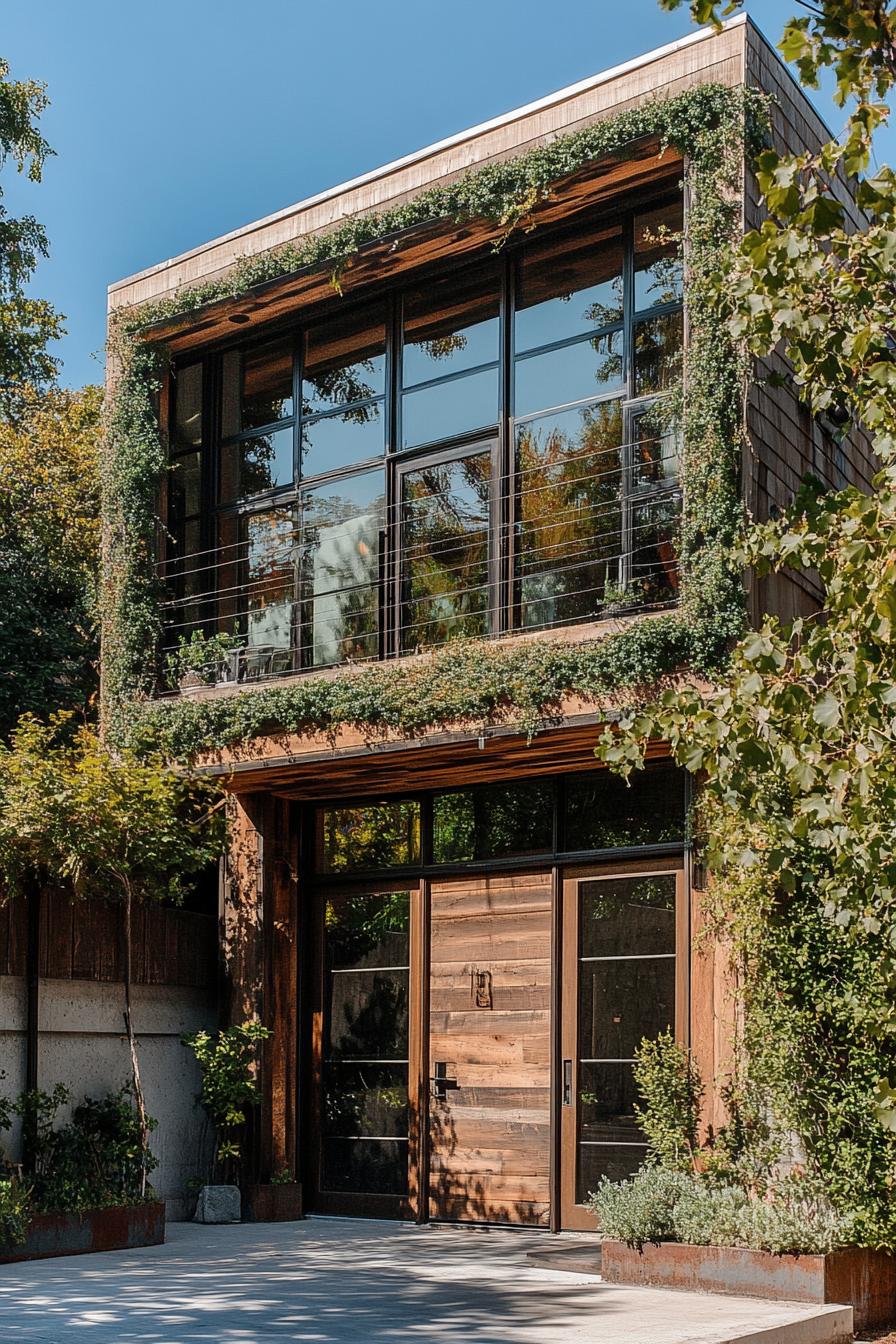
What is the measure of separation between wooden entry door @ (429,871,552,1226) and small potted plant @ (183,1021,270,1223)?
135 centimetres

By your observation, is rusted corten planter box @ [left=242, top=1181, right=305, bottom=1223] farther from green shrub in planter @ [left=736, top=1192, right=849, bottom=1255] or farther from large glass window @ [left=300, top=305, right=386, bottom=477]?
large glass window @ [left=300, top=305, right=386, bottom=477]

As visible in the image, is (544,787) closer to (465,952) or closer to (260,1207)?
(465,952)

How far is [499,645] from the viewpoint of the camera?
10383 millimetres

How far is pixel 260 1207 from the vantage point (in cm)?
1143

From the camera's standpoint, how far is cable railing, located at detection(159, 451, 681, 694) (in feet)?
33.9

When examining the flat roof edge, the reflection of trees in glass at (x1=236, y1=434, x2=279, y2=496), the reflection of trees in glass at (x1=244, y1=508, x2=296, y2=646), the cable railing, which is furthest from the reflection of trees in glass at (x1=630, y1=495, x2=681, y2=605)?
the reflection of trees in glass at (x1=236, y1=434, x2=279, y2=496)

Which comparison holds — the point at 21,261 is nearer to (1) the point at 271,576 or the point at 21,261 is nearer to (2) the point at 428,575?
(1) the point at 271,576

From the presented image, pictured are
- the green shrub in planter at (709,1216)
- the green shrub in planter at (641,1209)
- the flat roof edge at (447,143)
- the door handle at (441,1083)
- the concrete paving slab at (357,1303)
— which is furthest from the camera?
the door handle at (441,1083)

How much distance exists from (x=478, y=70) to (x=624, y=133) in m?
8.20

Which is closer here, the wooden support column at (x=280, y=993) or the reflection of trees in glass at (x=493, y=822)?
the reflection of trees in glass at (x=493, y=822)

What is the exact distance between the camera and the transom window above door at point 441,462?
1047 centimetres

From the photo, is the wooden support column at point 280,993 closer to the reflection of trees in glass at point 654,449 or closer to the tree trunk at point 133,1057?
the tree trunk at point 133,1057

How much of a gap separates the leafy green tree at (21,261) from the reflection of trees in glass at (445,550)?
8.26 meters

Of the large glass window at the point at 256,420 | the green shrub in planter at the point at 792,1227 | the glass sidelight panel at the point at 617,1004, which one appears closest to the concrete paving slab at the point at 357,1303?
the green shrub in planter at the point at 792,1227
